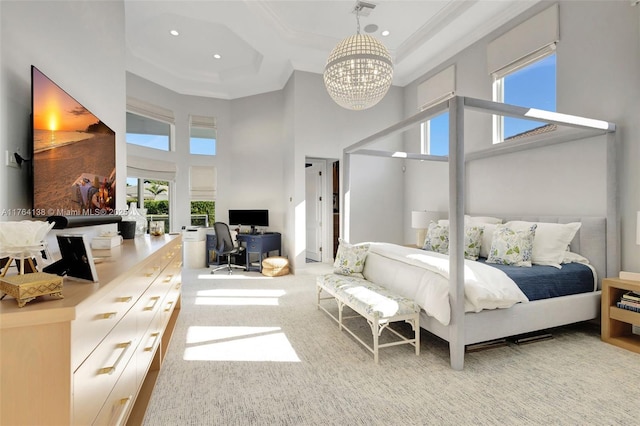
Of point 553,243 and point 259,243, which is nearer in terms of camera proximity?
point 553,243

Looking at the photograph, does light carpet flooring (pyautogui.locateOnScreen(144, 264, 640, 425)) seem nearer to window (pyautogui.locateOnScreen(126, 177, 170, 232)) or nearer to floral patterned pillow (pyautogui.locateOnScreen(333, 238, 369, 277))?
floral patterned pillow (pyautogui.locateOnScreen(333, 238, 369, 277))

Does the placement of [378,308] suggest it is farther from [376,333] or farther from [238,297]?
[238,297]

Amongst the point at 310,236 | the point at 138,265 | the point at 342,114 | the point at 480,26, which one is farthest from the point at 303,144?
the point at 138,265

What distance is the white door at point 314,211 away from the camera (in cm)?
679

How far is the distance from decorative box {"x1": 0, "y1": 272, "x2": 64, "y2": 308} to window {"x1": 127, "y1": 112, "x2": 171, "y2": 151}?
5.63 m

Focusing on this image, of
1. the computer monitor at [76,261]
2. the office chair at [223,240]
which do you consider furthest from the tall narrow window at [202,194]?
the computer monitor at [76,261]

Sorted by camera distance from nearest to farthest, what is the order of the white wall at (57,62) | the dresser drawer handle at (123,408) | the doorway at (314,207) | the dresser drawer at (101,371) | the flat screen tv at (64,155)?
the dresser drawer at (101,371) → the dresser drawer handle at (123,408) → the white wall at (57,62) → the flat screen tv at (64,155) → the doorway at (314,207)

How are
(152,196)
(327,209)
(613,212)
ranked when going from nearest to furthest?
(613,212) < (152,196) < (327,209)

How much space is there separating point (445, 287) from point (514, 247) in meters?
1.23

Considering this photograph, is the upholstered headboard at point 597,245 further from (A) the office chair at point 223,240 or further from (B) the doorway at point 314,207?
(A) the office chair at point 223,240

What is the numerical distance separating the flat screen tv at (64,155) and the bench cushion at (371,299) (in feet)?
7.01

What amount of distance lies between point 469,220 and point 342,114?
123 inches

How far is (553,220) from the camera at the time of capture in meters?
3.40

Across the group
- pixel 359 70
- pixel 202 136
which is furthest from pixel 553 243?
pixel 202 136
